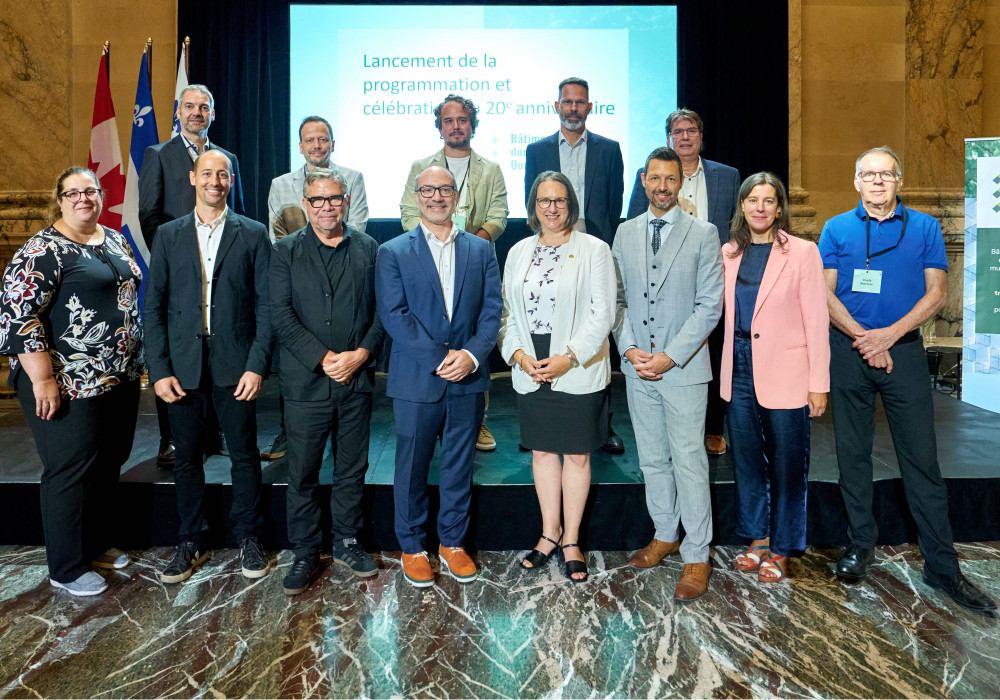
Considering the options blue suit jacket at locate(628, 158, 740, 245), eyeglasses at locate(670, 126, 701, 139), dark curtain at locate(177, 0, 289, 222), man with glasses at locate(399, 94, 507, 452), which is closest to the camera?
eyeglasses at locate(670, 126, 701, 139)

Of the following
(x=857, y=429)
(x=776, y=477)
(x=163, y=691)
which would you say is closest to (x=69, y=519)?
(x=163, y=691)

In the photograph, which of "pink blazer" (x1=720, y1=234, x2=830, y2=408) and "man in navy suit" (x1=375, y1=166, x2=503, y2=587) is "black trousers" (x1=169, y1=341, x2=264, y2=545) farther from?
"pink blazer" (x1=720, y1=234, x2=830, y2=408)

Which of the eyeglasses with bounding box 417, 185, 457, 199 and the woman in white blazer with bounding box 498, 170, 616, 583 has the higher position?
the eyeglasses with bounding box 417, 185, 457, 199

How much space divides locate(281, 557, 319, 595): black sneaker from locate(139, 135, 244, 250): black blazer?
5.38ft

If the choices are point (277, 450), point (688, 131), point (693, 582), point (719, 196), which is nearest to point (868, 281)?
point (719, 196)

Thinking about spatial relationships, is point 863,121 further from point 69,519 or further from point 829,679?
point 69,519

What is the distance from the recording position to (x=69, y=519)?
284 centimetres

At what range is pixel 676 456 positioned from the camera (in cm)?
287

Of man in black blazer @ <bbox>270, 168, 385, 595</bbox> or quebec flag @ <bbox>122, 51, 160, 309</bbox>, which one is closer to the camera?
man in black blazer @ <bbox>270, 168, 385, 595</bbox>

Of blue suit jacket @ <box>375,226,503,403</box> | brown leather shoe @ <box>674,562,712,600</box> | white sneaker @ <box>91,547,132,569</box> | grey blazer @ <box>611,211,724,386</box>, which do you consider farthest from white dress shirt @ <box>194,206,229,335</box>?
→ brown leather shoe @ <box>674,562,712,600</box>

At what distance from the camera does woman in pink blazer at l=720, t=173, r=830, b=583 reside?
9.07ft

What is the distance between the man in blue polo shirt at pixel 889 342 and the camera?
9.06ft

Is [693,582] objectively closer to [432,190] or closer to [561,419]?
[561,419]

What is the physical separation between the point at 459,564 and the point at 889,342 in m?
1.84
